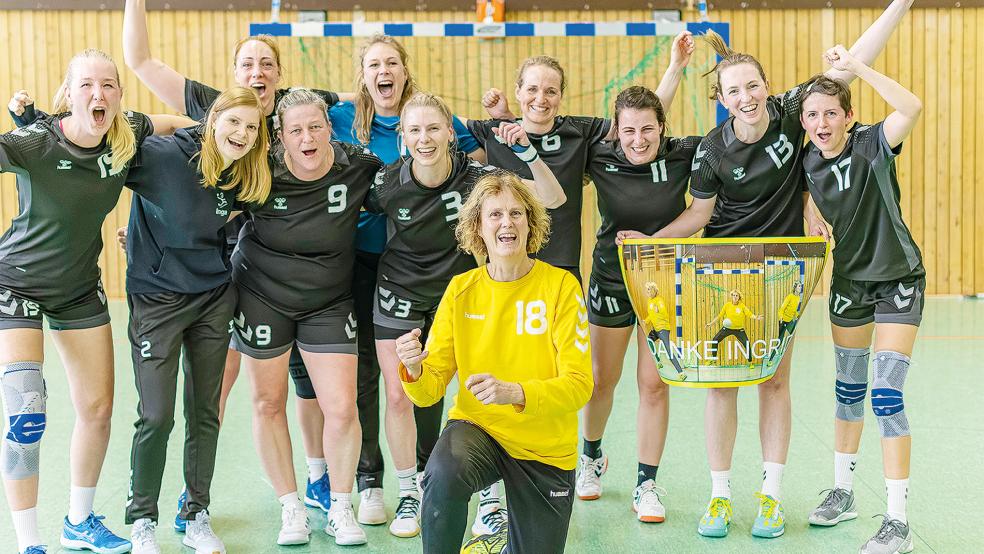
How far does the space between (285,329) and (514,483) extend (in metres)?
1.17

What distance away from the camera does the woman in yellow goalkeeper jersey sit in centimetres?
290

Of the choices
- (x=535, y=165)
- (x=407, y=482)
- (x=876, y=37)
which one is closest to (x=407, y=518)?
(x=407, y=482)

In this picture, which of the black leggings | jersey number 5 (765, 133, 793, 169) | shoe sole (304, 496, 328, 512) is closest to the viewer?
the black leggings

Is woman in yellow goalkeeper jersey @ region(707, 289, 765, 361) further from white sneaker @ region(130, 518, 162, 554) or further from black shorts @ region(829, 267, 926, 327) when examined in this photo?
white sneaker @ region(130, 518, 162, 554)

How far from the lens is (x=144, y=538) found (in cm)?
307

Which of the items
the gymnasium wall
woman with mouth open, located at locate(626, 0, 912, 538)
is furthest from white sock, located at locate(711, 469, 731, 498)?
the gymnasium wall

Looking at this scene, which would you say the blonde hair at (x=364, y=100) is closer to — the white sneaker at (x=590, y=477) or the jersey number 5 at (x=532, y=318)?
the jersey number 5 at (x=532, y=318)

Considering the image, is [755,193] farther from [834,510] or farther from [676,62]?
[834,510]

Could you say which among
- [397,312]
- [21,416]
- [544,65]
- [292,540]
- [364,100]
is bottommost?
[292,540]

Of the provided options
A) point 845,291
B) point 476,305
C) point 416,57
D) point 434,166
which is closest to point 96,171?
point 434,166

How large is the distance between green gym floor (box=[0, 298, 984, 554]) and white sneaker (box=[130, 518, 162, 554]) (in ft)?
0.52

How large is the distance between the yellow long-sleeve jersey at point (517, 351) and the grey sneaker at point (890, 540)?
123 cm

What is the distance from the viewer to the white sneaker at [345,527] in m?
3.27

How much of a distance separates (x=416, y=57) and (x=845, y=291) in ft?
25.3
